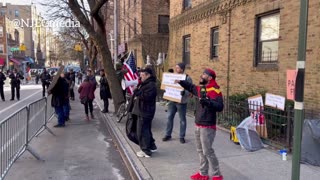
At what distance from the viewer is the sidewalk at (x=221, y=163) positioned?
17.7 feet

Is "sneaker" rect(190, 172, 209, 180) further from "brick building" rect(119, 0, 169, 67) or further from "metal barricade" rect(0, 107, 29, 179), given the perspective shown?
"brick building" rect(119, 0, 169, 67)

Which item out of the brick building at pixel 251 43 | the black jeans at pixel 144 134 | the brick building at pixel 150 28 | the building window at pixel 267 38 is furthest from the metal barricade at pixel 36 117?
the brick building at pixel 150 28

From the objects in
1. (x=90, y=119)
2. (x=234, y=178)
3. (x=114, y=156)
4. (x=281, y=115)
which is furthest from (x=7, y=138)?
(x=90, y=119)

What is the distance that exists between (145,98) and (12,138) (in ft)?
8.18

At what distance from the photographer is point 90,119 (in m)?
12.5

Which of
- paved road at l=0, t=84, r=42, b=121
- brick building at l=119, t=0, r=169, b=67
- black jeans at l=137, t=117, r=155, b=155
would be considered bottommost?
paved road at l=0, t=84, r=42, b=121

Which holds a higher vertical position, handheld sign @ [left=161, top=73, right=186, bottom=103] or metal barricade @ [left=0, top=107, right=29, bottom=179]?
handheld sign @ [left=161, top=73, right=186, bottom=103]

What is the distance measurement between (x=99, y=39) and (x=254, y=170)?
8396 millimetres

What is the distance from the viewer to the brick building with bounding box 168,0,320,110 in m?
8.31

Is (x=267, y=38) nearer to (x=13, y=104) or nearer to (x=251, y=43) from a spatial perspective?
(x=251, y=43)

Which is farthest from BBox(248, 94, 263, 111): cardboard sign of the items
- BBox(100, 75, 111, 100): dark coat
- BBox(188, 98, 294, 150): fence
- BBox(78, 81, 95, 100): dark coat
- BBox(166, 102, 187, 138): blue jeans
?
BBox(100, 75, 111, 100): dark coat

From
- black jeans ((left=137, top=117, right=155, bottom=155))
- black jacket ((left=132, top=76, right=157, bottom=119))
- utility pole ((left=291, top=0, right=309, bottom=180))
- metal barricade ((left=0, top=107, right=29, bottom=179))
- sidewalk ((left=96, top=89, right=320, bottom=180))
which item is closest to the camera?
utility pole ((left=291, top=0, right=309, bottom=180))

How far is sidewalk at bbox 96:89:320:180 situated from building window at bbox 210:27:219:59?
621 cm

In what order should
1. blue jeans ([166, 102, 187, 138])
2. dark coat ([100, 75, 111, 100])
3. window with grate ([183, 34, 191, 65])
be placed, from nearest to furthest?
blue jeans ([166, 102, 187, 138])
dark coat ([100, 75, 111, 100])
window with grate ([183, 34, 191, 65])
